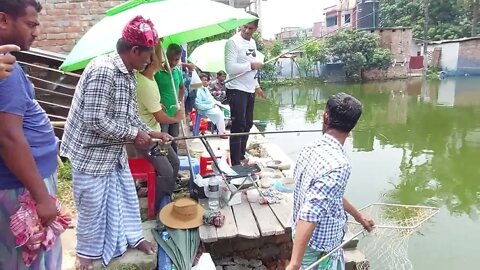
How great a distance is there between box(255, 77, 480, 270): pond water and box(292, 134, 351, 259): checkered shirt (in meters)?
3.26

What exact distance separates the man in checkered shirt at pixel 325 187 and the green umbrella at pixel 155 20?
1.55 meters

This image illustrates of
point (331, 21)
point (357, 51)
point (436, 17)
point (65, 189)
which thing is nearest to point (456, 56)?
point (436, 17)

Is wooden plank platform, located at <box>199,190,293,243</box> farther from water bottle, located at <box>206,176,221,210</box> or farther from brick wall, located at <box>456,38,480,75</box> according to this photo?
brick wall, located at <box>456,38,480,75</box>

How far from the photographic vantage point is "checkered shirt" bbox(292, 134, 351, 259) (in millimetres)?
Result: 1709

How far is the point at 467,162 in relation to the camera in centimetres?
815

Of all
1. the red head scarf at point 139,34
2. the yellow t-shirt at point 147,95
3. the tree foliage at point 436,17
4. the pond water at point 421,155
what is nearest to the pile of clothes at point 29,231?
the red head scarf at point 139,34

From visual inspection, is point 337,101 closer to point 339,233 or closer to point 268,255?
point 339,233

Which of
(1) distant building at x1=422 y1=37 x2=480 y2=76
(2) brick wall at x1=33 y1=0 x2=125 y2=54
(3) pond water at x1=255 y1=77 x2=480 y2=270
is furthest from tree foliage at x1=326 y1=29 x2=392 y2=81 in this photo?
(2) brick wall at x1=33 y1=0 x2=125 y2=54

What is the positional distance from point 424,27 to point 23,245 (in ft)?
96.5

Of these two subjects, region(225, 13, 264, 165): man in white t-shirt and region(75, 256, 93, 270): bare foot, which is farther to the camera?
region(225, 13, 264, 165): man in white t-shirt

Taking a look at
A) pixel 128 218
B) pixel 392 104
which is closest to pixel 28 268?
pixel 128 218

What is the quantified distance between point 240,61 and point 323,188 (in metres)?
2.53

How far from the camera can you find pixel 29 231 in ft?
5.16

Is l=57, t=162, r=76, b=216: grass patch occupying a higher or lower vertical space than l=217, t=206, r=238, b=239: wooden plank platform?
lower
